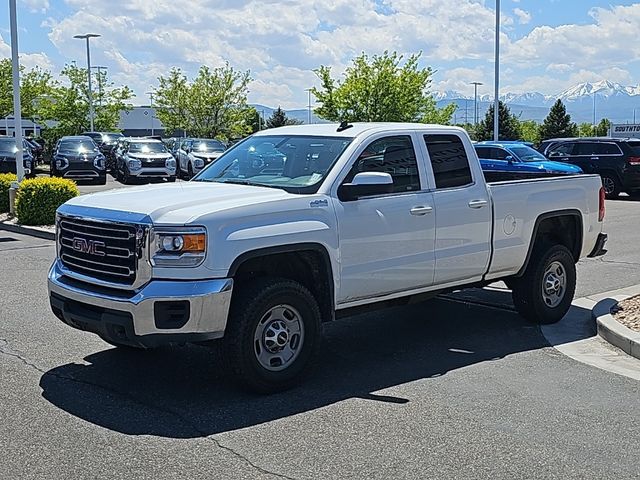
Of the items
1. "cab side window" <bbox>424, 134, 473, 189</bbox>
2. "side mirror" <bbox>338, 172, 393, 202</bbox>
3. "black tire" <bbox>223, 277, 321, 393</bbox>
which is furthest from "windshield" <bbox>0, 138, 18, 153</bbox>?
"black tire" <bbox>223, 277, 321, 393</bbox>

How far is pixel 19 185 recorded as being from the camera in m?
17.5

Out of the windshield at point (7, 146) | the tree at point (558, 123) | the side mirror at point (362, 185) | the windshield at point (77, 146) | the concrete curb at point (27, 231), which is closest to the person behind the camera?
the side mirror at point (362, 185)

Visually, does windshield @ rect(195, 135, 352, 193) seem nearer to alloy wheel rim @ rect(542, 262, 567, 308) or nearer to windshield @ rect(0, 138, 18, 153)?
alloy wheel rim @ rect(542, 262, 567, 308)

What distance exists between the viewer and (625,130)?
39.6 m

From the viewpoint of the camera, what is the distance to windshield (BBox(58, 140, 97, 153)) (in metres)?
27.9

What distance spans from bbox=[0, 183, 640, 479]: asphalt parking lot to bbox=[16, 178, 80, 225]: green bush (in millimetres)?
8660

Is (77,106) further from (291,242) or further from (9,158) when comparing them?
(291,242)

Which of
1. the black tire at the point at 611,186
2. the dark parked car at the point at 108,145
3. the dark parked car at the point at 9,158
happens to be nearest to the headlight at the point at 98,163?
the dark parked car at the point at 9,158

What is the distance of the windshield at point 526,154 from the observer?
24.4 metres

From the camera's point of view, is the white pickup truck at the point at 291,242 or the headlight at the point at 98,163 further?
the headlight at the point at 98,163

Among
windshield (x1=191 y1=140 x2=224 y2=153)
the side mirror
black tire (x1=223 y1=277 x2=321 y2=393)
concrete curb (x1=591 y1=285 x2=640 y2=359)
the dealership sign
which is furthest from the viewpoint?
the dealership sign

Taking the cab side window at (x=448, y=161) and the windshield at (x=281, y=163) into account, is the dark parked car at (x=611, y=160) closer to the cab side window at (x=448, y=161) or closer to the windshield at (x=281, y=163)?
the cab side window at (x=448, y=161)

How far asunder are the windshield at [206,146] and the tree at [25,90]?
13.5 m

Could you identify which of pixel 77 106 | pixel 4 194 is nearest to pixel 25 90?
pixel 77 106
